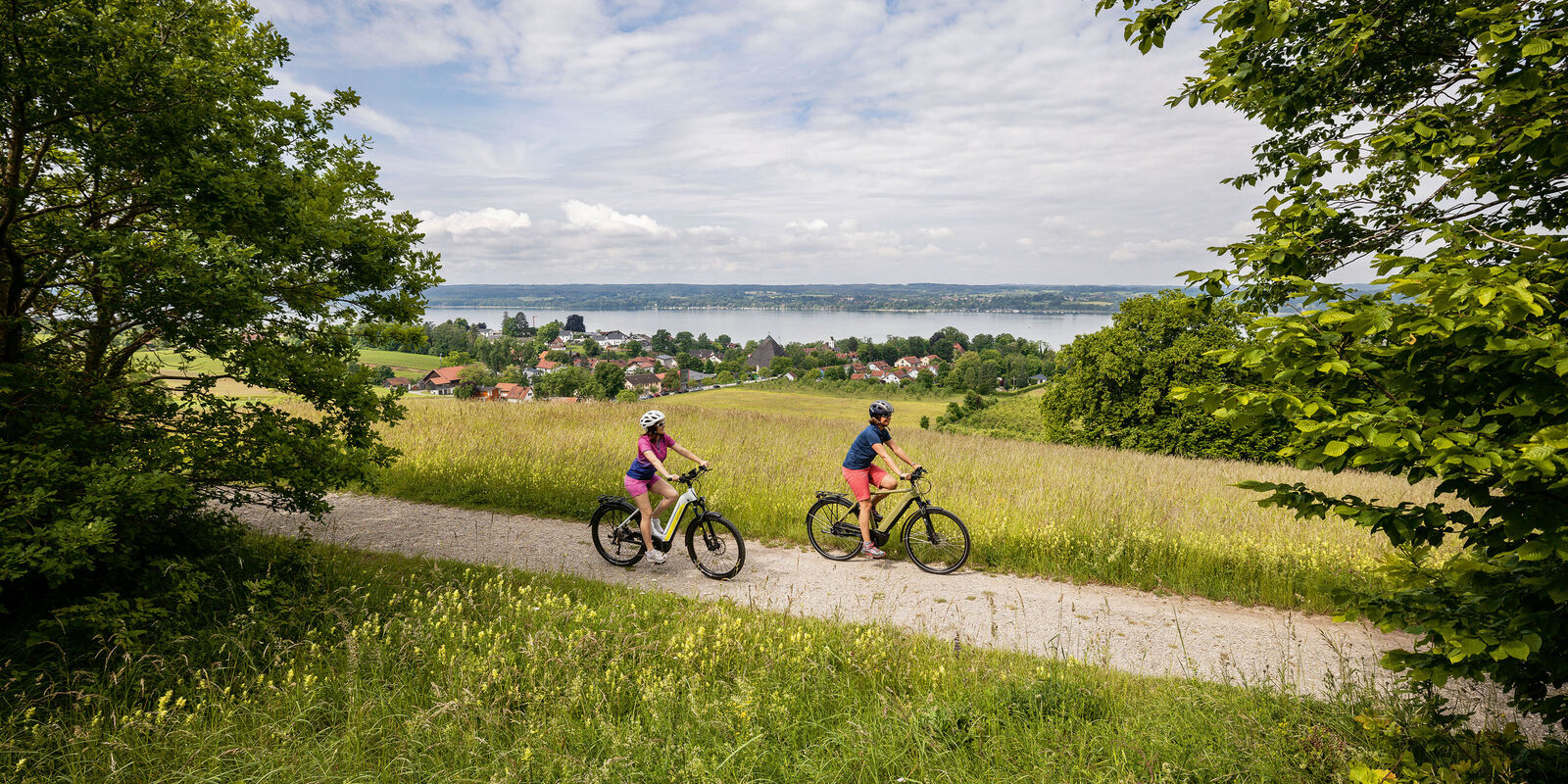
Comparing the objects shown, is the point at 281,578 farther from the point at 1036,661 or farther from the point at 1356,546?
the point at 1356,546

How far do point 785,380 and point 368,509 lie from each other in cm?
6128

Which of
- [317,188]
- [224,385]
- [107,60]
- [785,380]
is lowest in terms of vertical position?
[785,380]

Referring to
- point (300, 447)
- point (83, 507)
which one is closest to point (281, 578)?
point (300, 447)

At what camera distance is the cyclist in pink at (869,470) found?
7441mm

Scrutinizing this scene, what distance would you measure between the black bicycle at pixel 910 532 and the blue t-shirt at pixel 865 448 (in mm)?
385

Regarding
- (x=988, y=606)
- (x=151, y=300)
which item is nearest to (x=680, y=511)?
(x=988, y=606)

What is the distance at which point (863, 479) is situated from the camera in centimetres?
756

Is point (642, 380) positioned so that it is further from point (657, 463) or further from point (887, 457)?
point (887, 457)

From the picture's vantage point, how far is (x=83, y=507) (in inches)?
158

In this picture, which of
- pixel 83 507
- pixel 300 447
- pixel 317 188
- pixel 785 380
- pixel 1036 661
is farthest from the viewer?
pixel 785 380

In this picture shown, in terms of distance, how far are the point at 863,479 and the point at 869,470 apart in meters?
0.15

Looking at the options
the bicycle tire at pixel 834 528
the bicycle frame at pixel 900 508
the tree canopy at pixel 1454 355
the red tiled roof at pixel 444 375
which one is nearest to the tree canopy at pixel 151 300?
the bicycle tire at pixel 834 528

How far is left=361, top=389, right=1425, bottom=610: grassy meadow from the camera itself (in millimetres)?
7051

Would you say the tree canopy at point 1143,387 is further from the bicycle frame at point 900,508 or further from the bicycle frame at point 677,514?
the bicycle frame at point 677,514
